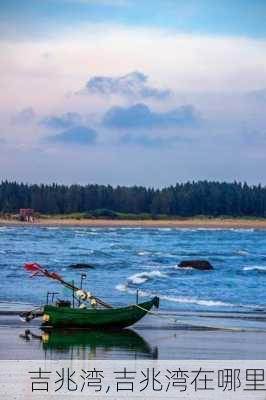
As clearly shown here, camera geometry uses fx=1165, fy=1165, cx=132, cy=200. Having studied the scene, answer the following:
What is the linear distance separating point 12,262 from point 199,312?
107 feet

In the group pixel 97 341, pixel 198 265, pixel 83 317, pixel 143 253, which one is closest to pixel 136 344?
pixel 97 341

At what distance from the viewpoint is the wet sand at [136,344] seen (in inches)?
1056

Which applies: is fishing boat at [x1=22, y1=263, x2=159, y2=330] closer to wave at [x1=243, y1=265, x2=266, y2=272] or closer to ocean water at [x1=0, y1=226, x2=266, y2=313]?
ocean water at [x1=0, y1=226, x2=266, y2=313]

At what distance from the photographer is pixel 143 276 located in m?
59.3

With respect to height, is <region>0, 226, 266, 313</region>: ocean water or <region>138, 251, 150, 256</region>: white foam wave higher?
<region>138, 251, 150, 256</region>: white foam wave

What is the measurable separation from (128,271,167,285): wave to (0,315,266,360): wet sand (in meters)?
21.9

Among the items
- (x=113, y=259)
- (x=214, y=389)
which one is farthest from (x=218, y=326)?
(x=113, y=259)

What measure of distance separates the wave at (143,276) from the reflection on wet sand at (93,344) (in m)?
23.6

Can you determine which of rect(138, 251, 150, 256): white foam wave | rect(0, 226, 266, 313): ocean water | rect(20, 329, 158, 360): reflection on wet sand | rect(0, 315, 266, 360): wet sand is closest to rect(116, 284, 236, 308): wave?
rect(0, 226, 266, 313): ocean water

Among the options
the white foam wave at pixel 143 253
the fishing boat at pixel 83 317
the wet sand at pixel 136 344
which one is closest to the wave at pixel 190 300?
the wet sand at pixel 136 344

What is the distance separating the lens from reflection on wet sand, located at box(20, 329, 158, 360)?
1055 inches

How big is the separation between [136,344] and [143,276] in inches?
1191

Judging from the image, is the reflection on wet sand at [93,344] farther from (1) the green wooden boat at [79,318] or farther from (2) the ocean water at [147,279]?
(2) the ocean water at [147,279]

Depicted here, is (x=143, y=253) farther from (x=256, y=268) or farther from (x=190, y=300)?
(x=190, y=300)
